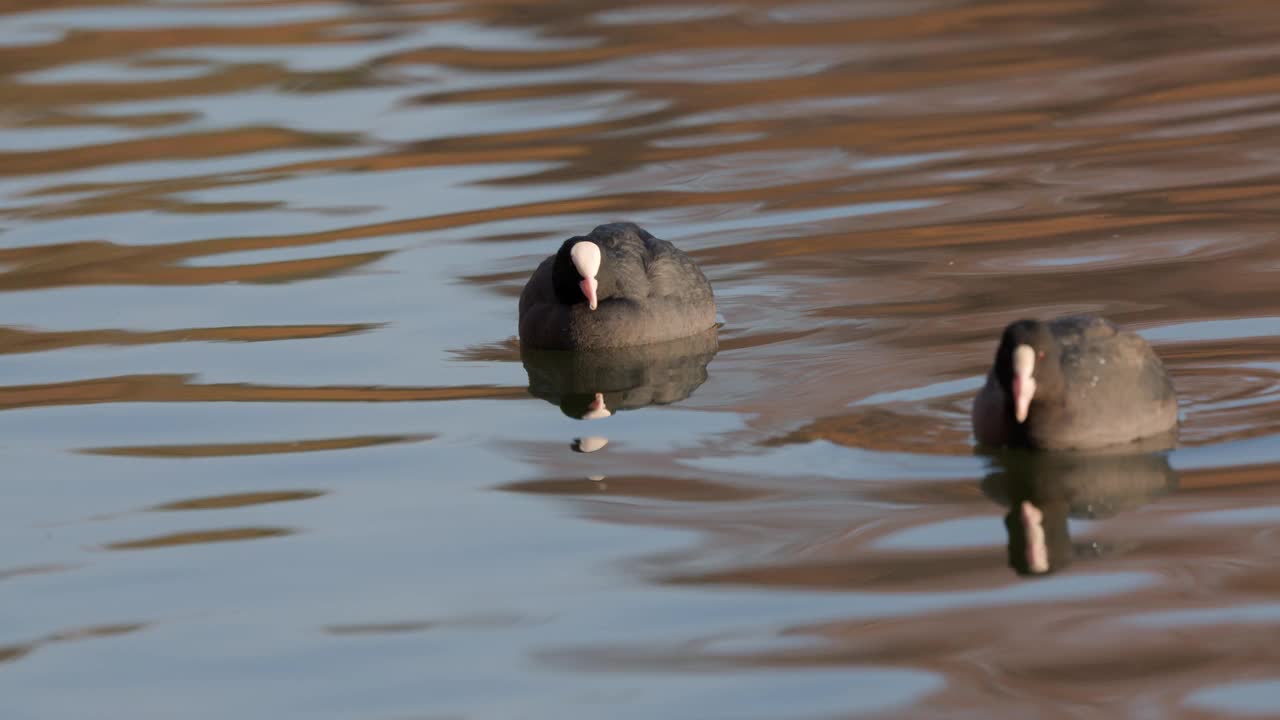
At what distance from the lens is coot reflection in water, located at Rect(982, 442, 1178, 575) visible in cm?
687

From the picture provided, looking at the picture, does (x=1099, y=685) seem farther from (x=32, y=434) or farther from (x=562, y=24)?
(x=562, y=24)

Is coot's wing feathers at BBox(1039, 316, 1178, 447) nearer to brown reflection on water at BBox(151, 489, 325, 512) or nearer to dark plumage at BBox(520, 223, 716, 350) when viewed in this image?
brown reflection on water at BBox(151, 489, 325, 512)

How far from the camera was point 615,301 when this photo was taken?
1020 cm

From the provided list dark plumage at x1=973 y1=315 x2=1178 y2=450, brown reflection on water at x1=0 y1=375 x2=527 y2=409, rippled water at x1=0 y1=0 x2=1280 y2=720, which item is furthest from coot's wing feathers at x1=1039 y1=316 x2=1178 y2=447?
brown reflection on water at x1=0 y1=375 x2=527 y2=409

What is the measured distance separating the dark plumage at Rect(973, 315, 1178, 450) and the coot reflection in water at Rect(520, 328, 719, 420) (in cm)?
207

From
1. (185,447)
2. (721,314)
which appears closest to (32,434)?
(185,447)

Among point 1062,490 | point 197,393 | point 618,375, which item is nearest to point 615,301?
point 618,375

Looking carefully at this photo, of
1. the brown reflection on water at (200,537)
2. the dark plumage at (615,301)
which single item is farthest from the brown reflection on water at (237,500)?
the dark plumage at (615,301)

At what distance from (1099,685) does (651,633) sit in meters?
1.34

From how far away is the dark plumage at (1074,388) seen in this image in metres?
7.39

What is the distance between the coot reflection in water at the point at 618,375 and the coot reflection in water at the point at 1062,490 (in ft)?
6.78

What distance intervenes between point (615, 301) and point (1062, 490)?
10.9ft

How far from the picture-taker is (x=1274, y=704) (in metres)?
5.61

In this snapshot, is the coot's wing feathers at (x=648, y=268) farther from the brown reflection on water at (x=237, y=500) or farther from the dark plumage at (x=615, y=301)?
the brown reflection on water at (x=237, y=500)
